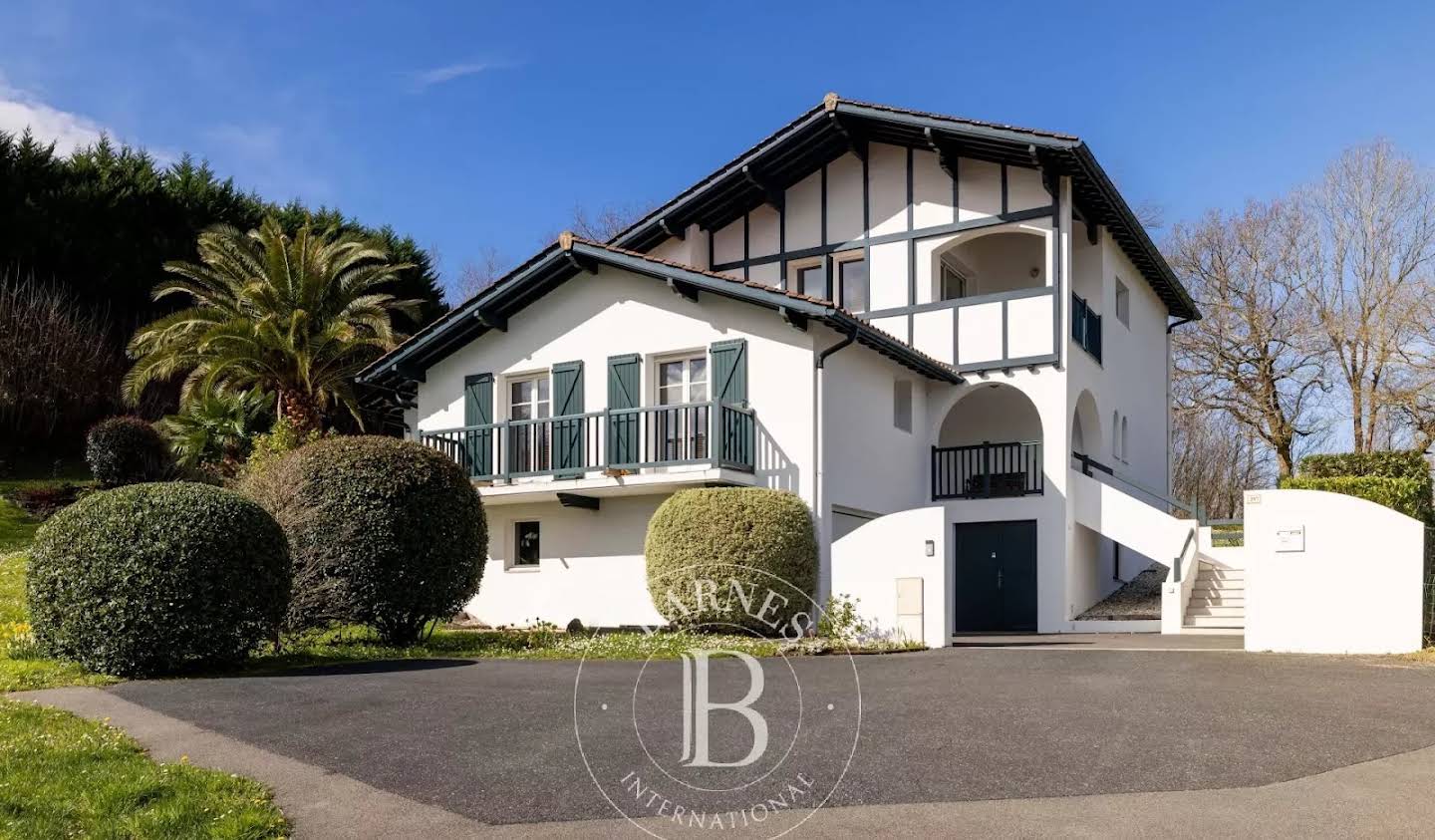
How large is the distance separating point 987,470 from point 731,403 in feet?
16.9

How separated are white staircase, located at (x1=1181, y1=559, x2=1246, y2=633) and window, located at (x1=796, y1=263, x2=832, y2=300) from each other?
852 cm

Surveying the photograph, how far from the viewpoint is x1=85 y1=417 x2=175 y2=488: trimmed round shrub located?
2794 cm

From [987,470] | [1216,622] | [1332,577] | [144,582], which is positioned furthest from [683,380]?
[1332,577]

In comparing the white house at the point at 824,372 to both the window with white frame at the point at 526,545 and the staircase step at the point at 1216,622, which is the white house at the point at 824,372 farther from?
the staircase step at the point at 1216,622

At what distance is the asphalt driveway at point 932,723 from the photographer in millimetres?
7586

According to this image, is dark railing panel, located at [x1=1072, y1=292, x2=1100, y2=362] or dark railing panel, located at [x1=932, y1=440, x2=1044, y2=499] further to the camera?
dark railing panel, located at [x1=1072, y1=292, x2=1100, y2=362]

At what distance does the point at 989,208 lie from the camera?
2244cm

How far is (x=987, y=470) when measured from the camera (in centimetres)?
2233

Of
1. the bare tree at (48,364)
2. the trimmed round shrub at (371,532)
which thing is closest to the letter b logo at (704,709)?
the trimmed round shrub at (371,532)

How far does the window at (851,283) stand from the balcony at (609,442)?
4.85 meters

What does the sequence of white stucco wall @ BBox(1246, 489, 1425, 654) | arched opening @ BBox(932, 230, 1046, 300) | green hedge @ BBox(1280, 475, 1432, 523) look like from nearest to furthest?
Answer: white stucco wall @ BBox(1246, 489, 1425, 654) < green hedge @ BBox(1280, 475, 1432, 523) < arched opening @ BBox(932, 230, 1046, 300)

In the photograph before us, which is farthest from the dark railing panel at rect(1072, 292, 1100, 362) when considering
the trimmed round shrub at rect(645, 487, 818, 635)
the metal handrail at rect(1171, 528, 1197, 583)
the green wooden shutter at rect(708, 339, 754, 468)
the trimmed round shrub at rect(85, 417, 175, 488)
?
the trimmed round shrub at rect(85, 417, 175, 488)

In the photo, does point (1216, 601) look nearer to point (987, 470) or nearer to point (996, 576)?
point (996, 576)

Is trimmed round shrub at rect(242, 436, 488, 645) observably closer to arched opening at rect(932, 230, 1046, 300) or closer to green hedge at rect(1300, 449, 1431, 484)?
arched opening at rect(932, 230, 1046, 300)
